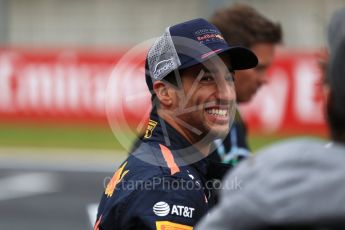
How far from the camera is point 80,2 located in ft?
72.8

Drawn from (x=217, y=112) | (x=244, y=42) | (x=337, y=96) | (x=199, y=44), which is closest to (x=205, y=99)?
(x=217, y=112)

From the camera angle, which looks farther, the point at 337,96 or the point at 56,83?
the point at 56,83

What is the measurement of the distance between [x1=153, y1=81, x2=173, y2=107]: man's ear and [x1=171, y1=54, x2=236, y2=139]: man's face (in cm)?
4

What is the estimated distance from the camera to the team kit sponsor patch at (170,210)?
260cm

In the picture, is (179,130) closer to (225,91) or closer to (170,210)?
(225,91)

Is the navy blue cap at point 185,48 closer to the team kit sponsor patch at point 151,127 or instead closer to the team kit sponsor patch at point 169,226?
the team kit sponsor patch at point 151,127

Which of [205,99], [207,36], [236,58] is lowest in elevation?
[205,99]

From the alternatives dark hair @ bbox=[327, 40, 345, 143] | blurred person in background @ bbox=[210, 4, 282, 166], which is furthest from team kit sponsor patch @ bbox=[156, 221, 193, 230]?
blurred person in background @ bbox=[210, 4, 282, 166]

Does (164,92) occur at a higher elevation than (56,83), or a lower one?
higher

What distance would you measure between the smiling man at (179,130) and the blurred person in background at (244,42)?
166 centimetres

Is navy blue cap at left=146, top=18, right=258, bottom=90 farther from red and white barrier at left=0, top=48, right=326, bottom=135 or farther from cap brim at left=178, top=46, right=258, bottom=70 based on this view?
red and white barrier at left=0, top=48, right=326, bottom=135

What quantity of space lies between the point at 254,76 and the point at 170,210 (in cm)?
259

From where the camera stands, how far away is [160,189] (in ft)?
8.64

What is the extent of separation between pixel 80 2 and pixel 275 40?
17435mm
